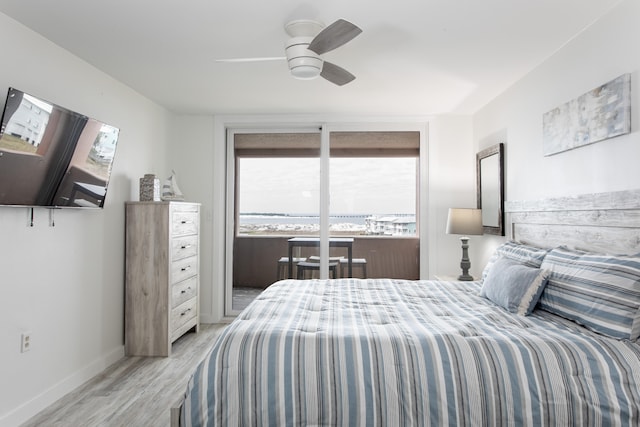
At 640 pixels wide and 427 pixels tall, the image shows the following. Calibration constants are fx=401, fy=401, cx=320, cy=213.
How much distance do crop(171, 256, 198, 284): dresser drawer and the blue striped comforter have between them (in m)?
2.08

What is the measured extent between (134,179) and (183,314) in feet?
4.57

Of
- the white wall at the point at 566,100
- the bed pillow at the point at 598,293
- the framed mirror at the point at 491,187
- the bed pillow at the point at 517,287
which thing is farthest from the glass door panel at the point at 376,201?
the bed pillow at the point at 598,293

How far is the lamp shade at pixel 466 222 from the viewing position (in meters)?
3.82

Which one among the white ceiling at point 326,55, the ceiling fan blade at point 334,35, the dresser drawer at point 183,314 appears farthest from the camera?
the dresser drawer at point 183,314

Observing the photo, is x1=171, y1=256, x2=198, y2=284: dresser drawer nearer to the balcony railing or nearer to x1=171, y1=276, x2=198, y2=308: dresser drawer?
x1=171, y1=276, x2=198, y2=308: dresser drawer

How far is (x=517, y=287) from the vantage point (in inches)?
89.1

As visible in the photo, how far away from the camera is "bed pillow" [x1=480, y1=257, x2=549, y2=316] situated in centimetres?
219

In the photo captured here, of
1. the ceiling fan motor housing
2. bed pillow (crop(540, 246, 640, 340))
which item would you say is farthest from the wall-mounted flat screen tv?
bed pillow (crop(540, 246, 640, 340))

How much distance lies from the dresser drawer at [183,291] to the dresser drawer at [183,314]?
5cm

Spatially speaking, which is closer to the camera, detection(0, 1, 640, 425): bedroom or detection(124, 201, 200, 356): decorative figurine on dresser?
detection(0, 1, 640, 425): bedroom

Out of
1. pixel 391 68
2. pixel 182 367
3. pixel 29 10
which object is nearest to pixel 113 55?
pixel 29 10

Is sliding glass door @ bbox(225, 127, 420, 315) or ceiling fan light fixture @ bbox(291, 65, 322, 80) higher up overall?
ceiling fan light fixture @ bbox(291, 65, 322, 80)

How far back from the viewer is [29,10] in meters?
2.31

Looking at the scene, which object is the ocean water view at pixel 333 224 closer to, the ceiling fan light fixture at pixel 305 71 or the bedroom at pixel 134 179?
the bedroom at pixel 134 179
